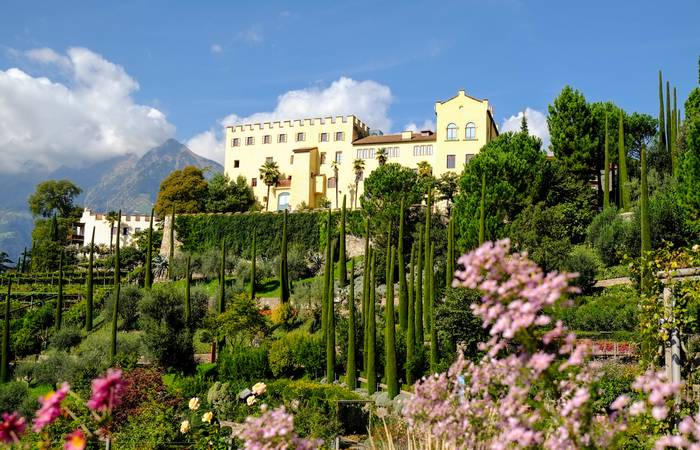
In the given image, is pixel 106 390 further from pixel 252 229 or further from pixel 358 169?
pixel 358 169

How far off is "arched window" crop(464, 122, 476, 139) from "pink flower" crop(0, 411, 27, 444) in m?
49.7

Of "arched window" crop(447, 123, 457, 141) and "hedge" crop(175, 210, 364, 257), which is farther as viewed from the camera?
"arched window" crop(447, 123, 457, 141)

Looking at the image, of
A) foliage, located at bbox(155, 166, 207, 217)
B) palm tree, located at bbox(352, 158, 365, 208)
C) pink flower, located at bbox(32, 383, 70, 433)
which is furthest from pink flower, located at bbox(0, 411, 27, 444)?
foliage, located at bbox(155, 166, 207, 217)

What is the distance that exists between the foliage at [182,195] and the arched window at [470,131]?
23.7m

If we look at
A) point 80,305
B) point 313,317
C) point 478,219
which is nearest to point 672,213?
point 478,219

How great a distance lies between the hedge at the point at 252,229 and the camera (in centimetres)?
4825

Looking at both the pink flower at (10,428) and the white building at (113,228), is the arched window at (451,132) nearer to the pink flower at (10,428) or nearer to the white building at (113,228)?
the white building at (113,228)

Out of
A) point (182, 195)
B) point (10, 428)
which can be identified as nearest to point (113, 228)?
point (182, 195)

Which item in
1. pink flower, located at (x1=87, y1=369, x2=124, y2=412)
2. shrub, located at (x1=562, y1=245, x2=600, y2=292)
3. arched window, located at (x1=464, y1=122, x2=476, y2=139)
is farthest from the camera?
arched window, located at (x1=464, y1=122, x2=476, y2=139)

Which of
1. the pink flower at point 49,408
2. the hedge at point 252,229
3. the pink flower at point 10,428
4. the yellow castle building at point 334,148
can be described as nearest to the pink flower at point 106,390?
the pink flower at point 49,408

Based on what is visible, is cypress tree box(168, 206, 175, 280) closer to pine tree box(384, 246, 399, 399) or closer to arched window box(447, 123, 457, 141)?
arched window box(447, 123, 457, 141)

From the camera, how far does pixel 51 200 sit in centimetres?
7481

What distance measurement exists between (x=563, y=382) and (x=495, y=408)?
1.73ft

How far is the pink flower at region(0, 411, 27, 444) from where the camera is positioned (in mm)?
2902
